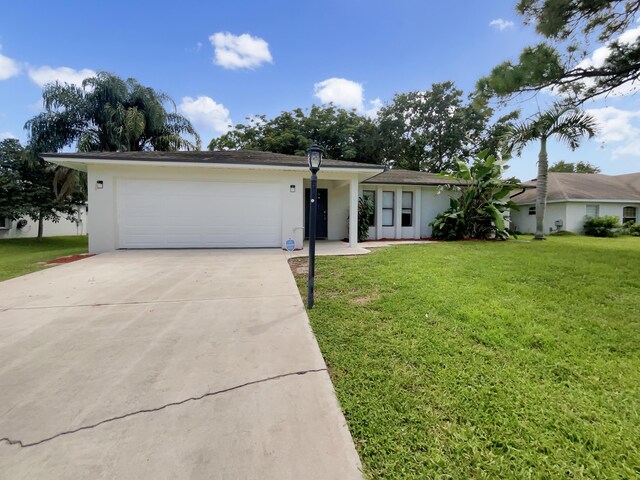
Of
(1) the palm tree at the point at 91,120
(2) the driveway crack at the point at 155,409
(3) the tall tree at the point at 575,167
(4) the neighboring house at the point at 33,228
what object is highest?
(3) the tall tree at the point at 575,167

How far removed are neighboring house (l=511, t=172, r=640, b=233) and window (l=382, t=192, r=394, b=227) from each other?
8560mm

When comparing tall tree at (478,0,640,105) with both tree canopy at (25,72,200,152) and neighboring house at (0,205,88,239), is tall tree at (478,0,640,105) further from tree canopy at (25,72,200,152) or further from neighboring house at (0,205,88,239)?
neighboring house at (0,205,88,239)

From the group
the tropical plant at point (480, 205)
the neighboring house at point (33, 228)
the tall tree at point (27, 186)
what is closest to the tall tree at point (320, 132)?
the tall tree at point (27, 186)

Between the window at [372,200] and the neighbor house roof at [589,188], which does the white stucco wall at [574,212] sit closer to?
the neighbor house roof at [589,188]

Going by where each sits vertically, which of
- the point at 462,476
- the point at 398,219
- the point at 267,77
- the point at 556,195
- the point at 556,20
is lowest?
the point at 462,476

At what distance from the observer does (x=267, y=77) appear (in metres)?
15.1

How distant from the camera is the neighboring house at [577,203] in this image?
16562 millimetres

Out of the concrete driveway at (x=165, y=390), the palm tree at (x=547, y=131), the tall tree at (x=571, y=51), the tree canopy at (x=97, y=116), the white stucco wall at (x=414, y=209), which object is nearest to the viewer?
the concrete driveway at (x=165, y=390)

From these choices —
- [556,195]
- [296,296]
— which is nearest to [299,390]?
[296,296]

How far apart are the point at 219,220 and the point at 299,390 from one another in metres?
8.12

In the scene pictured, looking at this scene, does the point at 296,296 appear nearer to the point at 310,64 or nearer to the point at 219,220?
the point at 219,220

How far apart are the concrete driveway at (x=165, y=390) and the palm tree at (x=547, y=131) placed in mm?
11265

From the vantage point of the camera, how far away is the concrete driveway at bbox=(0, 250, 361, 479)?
1.72 meters

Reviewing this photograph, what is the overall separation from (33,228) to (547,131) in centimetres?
2943
